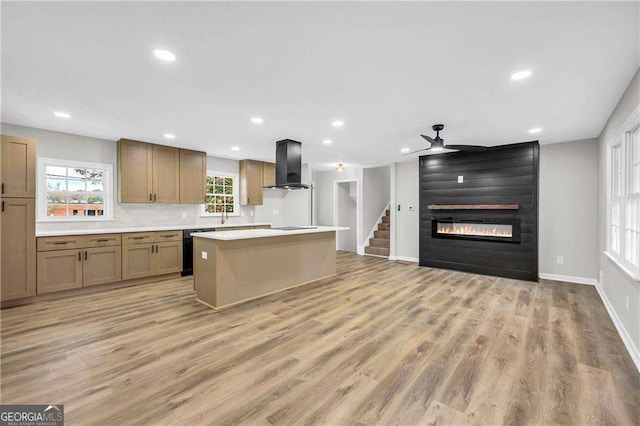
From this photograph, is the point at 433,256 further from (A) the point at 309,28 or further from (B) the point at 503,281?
(A) the point at 309,28

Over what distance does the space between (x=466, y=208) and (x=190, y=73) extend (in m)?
5.28

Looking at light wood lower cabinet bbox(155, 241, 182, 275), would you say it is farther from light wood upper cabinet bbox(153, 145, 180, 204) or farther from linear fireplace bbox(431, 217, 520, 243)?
linear fireplace bbox(431, 217, 520, 243)

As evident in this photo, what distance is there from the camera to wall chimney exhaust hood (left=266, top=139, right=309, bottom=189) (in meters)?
4.84

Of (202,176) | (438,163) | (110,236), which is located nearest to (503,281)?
(438,163)

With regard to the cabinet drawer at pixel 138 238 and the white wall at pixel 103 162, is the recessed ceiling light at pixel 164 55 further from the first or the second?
the white wall at pixel 103 162

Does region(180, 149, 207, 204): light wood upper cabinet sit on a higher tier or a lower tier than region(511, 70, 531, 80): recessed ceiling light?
lower

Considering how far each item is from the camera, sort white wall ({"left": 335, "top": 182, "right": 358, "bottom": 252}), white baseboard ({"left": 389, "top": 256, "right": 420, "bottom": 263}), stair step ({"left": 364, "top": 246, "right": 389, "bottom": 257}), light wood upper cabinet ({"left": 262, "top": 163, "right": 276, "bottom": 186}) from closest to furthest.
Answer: white baseboard ({"left": 389, "top": 256, "right": 420, "bottom": 263})
light wood upper cabinet ({"left": 262, "top": 163, "right": 276, "bottom": 186})
stair step ({"left": 364, "top": 246, "right": 389, "bottom": 257})
white wall ({"left": 335, "top": 182, "right": 358, "bottom": 252})

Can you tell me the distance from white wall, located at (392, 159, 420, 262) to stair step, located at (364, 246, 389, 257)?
1.39ft

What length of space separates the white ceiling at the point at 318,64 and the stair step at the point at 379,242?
4172 mm

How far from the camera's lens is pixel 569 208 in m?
4.98

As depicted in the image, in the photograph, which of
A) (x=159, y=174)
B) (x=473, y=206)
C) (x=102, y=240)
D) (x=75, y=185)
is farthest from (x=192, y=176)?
(x=473, y=206)

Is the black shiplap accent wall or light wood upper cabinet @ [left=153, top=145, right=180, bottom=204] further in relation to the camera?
light wood upper cabinet @ [left=153, top=145, right=180, bottom=204]

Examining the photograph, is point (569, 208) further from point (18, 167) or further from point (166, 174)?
point (18, 167)

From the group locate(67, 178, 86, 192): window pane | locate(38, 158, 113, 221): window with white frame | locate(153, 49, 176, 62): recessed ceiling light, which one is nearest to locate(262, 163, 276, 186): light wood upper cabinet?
locate(38, 158, 113, 221): window with white frame
